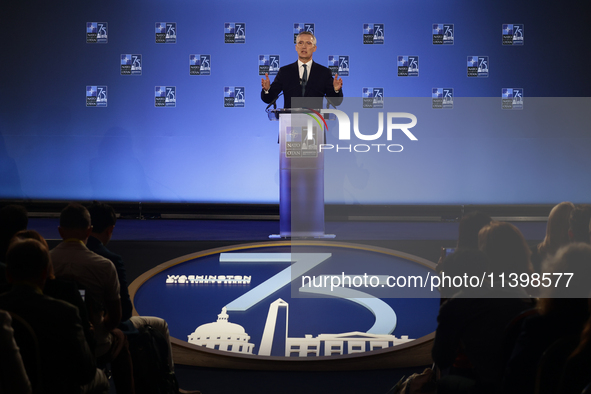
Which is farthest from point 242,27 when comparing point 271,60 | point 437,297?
point 437,297

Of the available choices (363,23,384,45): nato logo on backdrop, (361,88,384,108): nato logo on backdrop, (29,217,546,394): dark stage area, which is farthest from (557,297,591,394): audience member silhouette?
(363,23,384,45): nato logo on backdrop

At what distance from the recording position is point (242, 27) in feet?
19.4

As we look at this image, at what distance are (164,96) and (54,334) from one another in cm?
512

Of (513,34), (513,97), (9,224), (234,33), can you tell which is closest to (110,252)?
(9,224)

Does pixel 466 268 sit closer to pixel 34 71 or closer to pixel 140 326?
pixel 140 326

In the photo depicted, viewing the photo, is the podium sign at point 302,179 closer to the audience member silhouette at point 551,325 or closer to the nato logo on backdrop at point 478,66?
the audience member silhouette at point 551,325

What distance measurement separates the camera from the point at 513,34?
5895 mm

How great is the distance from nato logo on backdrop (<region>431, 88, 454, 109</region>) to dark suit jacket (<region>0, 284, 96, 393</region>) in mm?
5483

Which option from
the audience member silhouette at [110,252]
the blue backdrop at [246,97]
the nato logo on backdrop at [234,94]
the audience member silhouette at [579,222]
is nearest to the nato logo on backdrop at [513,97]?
the blue backdrop at [246,97]

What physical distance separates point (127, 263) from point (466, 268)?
2774mm

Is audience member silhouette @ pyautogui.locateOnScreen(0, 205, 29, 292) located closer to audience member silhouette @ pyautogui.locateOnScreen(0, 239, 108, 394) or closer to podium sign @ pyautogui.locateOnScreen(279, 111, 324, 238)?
audience member silhouette @ pyautogui.locateOnScreen(0, 239, 108, 394)

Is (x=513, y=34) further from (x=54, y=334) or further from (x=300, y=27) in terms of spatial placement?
(x=54, y=334)

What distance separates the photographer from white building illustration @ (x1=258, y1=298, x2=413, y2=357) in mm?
2123

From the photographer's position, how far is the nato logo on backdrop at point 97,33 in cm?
593
